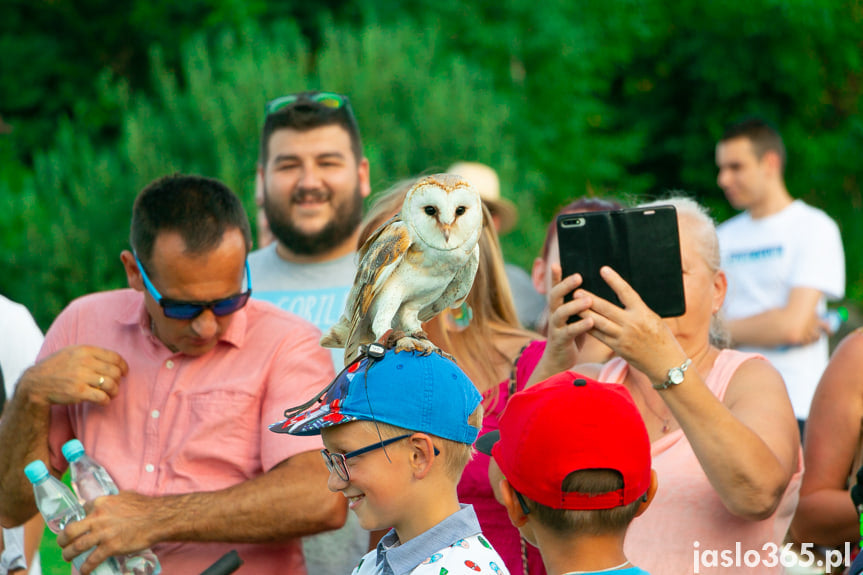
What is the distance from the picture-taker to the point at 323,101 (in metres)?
3.94

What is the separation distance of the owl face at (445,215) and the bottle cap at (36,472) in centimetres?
132

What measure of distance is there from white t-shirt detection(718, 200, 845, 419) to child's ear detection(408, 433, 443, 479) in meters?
3.61

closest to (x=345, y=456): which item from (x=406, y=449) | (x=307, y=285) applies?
(x=406, y=449)

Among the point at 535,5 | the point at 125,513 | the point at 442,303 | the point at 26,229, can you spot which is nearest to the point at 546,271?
the point at 442,303

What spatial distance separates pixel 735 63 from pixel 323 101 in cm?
1384

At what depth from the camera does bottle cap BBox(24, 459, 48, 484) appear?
2430 millimetres

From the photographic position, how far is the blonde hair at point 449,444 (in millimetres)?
1947

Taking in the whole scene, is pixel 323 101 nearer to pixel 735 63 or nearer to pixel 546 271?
pixel 546 271

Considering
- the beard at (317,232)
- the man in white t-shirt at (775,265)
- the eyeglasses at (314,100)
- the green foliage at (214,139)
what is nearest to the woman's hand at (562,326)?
the beard at (317,232)

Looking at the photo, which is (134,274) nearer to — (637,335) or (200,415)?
(200,415)

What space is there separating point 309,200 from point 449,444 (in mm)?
2100

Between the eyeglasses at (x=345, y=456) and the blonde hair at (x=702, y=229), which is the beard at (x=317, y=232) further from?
the eyeglasses at (x=345, y=456)

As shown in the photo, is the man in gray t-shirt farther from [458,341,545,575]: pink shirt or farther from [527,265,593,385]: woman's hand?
[527,265,593,385]: woman's hand

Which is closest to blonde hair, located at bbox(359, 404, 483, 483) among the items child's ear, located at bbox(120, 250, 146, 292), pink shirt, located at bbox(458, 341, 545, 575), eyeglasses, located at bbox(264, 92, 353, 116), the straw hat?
pink shirt, located at bbox(458, 341, 545, 575)
